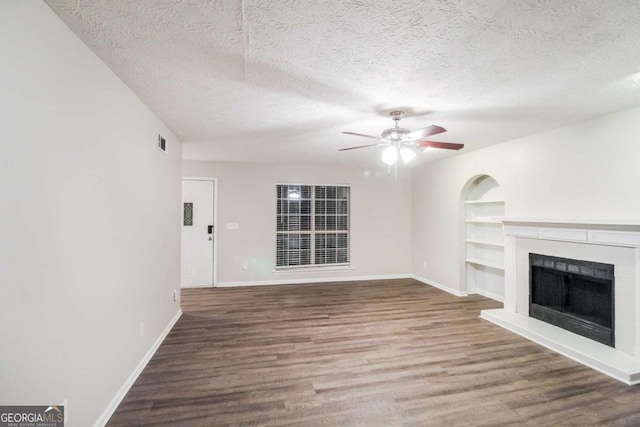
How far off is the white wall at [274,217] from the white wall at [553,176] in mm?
995

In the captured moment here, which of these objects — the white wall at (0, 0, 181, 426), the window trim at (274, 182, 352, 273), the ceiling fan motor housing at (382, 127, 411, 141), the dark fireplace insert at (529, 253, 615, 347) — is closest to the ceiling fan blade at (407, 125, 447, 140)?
the ceiling fan motor housing at (382, 127, 411, 141)

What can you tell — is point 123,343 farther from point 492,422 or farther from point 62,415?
point 492,422

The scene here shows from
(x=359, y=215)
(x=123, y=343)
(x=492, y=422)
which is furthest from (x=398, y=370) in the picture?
(x=359, y=215)

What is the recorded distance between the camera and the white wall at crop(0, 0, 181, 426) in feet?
3.80

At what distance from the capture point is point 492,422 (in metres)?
1.91

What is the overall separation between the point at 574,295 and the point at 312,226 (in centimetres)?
424

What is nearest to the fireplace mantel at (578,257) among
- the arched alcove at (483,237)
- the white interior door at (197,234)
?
the arched alcove at (483,237)

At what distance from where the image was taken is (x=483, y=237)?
4.89 metres

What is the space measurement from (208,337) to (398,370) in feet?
6.94

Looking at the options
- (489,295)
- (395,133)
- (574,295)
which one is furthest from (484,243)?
(395,133)

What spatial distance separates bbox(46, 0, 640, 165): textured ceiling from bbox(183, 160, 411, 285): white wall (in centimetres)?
247

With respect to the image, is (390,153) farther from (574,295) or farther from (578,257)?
(574,295)

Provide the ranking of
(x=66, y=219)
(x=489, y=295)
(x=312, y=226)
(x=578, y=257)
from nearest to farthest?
1. (x=66, y=219)
2. (x=578, y=257)
3. (x=489, y=295)
4. (x=312, y=226)

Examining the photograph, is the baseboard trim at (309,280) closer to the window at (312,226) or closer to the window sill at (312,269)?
the window sill at (312,269)
